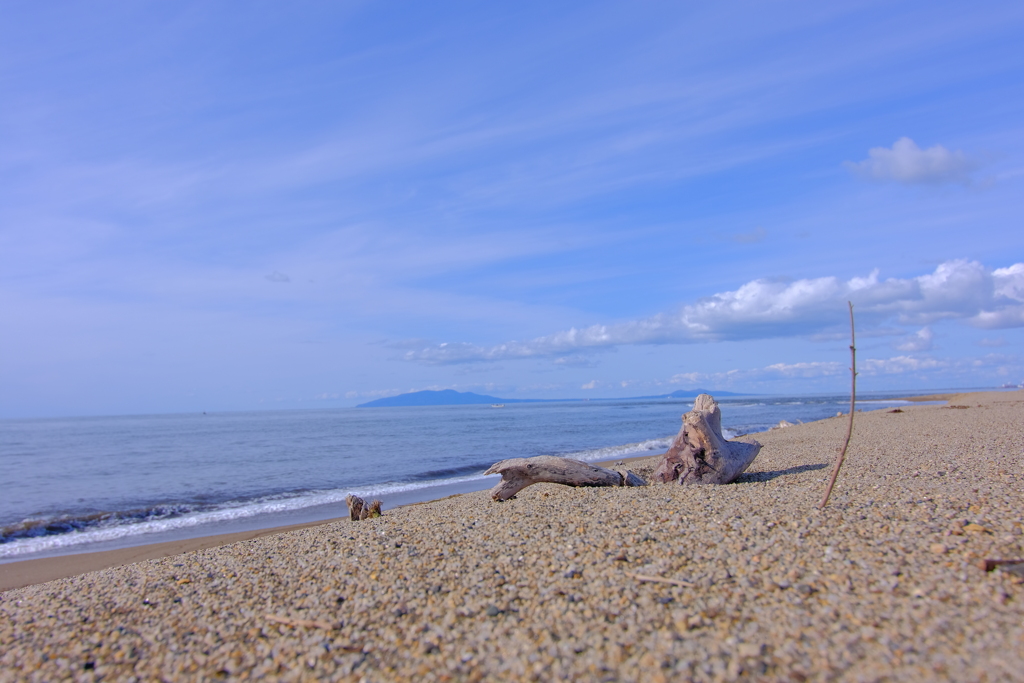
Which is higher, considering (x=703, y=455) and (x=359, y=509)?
(x=703, y=455)

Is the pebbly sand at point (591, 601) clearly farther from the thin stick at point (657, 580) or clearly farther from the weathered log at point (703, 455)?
the weathered log at point (703, 455)

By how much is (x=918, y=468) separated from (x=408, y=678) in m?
9.05

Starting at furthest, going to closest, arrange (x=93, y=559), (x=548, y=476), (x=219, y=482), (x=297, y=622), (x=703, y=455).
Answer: (x=219, y=482) → (x=93, y=559) → (x=548, y=476) → (x=703, y=455) → (x=297, y=622)

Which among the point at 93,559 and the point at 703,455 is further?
the point at 93,559

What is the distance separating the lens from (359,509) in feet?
31.4

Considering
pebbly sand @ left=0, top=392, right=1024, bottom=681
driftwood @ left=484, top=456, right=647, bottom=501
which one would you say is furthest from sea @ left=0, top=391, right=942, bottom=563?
pebbly sand @ left=0, top=392, right=1024, bottom=681

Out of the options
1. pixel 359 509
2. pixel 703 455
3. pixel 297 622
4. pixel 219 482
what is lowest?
pixel 219 482

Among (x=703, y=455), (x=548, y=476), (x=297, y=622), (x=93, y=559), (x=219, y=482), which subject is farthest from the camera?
(x=219, y=482)

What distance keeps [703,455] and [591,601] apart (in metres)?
5.49

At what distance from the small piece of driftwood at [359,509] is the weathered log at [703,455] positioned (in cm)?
487

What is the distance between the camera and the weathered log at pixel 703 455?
8.99 meters

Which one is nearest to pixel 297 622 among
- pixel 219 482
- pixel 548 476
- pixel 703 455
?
pixel 548 476

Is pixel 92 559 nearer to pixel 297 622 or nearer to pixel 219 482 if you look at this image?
pixel 297 622

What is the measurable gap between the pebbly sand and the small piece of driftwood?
7.76 ft
